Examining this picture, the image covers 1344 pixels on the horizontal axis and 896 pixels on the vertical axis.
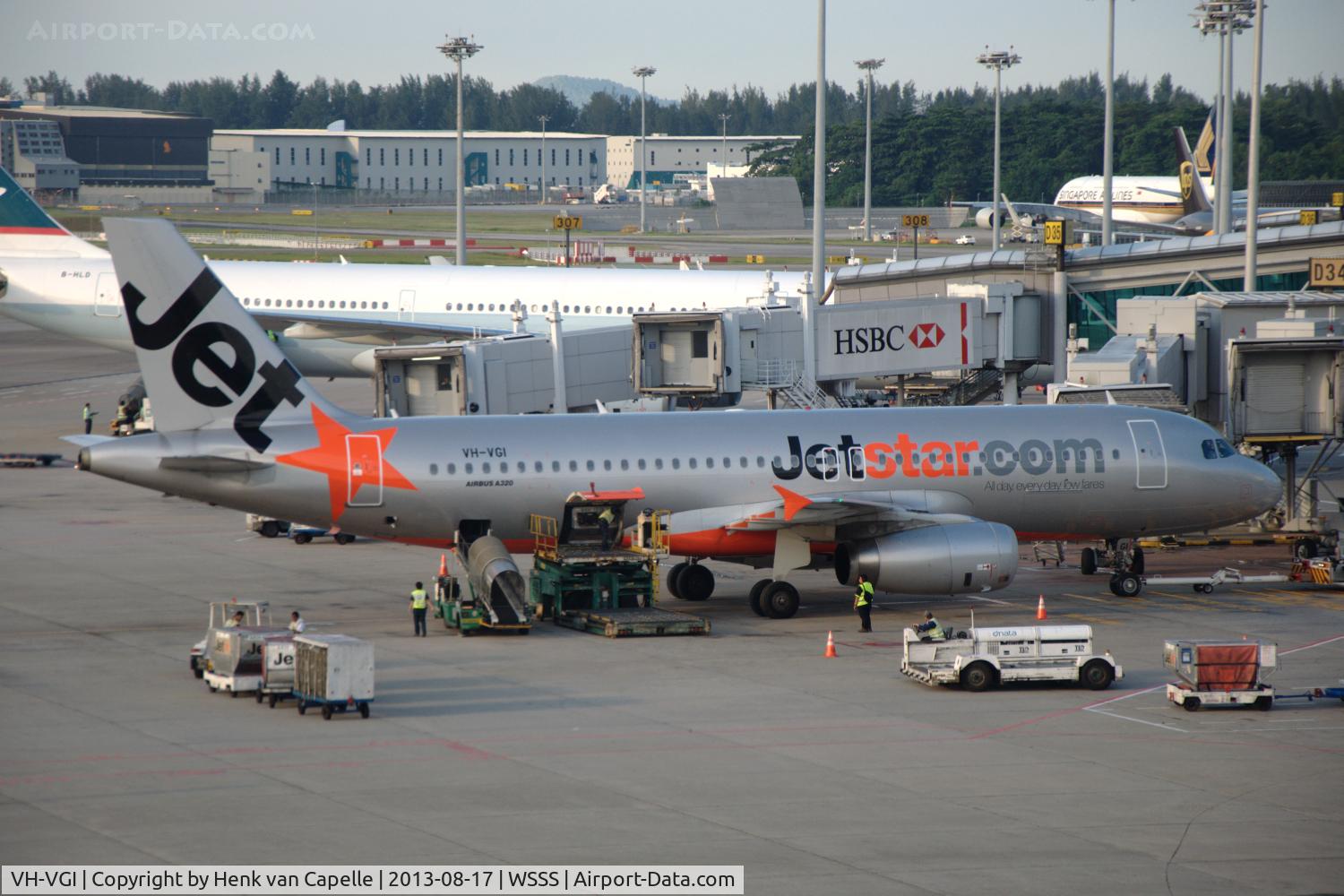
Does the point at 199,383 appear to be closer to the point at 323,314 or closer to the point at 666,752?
the point at 666,752

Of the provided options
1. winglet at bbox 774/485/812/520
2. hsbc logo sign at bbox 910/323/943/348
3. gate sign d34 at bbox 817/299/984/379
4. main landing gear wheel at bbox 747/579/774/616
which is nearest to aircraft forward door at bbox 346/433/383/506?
main landing gear wheel at bbox 747/579/774/616

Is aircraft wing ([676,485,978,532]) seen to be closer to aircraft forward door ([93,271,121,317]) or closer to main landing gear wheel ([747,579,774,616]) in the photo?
main landing gear wheel ([747,579,774,616])

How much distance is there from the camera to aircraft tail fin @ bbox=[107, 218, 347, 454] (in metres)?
32.5

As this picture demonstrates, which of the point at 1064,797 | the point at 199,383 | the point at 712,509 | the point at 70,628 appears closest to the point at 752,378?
the point at 712,509

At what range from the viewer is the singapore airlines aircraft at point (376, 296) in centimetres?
6150

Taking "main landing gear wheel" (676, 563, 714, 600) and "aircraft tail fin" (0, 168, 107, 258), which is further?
"aircraft tail fin" (0, 168, 107, 258)

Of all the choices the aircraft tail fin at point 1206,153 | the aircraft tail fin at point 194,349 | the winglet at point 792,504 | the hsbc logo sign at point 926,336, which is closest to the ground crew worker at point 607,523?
the winglet at point 792,504

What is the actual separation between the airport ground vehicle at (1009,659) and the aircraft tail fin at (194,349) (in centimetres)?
1436

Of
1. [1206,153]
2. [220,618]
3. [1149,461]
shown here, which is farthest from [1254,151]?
[1206,153]

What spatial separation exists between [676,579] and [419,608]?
7.25 meters

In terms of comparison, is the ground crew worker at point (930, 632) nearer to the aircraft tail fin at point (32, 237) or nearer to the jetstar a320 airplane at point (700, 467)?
the jetstar a320 airplane at point (700, 467)

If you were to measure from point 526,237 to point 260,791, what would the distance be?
473 ft

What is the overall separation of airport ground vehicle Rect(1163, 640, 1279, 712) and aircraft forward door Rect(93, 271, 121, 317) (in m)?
47.6

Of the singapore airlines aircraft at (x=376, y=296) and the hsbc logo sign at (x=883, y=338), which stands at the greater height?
the singapore airlines aircraft at (x=376, y=296)
